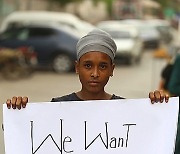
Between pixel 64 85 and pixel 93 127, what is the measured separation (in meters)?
10.8

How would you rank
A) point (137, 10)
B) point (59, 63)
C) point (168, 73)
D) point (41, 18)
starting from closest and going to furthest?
point (168, 73) < point (59, 63) < point (41, 18) < point (137, 10)

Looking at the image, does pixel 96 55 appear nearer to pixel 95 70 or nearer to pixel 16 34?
pixel 95 70

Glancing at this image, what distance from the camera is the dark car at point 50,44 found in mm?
16125

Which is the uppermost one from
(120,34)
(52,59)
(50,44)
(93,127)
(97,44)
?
(120,34)

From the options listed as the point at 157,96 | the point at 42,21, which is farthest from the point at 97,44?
the point at 42,21

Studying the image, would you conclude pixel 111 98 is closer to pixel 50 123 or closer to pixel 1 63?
pixel 50 123

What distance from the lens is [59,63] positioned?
637 inches

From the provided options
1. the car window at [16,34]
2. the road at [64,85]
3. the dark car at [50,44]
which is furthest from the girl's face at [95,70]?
the car window at [16,34]

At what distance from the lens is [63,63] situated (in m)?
16.2

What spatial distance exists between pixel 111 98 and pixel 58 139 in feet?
1.15

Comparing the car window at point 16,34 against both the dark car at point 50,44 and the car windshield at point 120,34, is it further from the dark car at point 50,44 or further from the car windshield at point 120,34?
the car windshield at point 120,34

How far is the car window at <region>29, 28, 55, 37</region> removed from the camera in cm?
1641

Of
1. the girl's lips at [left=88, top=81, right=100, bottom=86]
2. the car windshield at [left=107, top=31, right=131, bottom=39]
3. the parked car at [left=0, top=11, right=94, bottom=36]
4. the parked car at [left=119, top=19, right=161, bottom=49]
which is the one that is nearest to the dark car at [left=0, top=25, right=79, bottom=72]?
the parked car at [left=0, top=11, right=94, bottom=36]

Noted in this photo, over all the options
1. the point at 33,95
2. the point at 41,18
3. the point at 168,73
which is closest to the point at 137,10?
the point at 41,18
